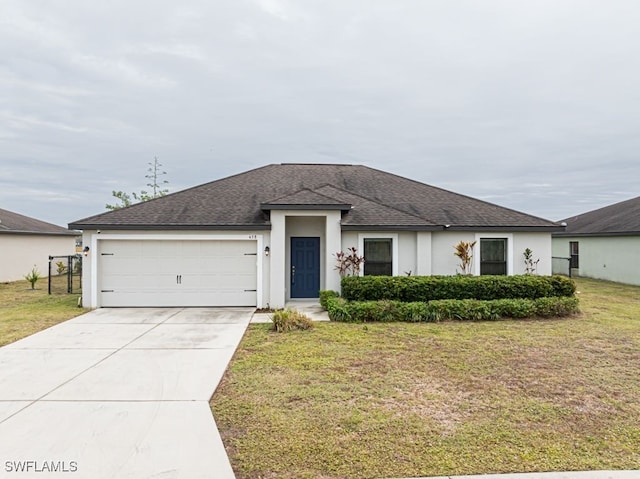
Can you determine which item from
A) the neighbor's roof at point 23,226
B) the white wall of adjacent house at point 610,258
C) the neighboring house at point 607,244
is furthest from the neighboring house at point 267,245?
the neighbor's roof at point 23,226

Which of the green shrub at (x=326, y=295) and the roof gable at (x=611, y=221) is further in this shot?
the roof gable at (x=611, y=221)

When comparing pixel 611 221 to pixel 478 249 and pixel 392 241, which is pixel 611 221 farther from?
pixel 392 241

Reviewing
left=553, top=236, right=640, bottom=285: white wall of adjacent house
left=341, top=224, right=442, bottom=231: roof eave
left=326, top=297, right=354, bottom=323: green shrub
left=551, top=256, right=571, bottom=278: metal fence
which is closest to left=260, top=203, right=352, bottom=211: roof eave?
left=341, top=224, right=442, bottom=231: roof eave

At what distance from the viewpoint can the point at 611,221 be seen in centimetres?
2114

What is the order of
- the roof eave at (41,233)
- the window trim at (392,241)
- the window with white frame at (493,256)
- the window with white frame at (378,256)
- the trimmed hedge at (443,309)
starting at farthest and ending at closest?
the roof eave at (41,233) < the window with white frame at (493,256) < the window with white frame at (378,256) < the window trim at (392,241) < the trimmed hedge at (443,309)

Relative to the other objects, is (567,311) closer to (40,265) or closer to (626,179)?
(40,265)

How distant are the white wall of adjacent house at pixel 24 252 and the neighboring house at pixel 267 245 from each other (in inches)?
438

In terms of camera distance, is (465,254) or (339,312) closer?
(339,312)

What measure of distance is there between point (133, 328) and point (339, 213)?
20.9 ft

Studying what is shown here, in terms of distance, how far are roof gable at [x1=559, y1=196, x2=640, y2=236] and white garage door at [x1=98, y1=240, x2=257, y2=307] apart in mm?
15004

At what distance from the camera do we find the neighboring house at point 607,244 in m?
18.4

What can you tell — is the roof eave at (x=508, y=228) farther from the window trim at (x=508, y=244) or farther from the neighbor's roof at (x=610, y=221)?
the neighbor's roof at (x=610, y=221)

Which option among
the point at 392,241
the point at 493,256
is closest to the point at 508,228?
the point at 493,256

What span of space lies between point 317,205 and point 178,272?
4.85 metres
